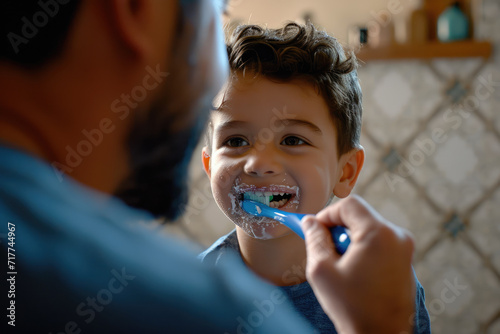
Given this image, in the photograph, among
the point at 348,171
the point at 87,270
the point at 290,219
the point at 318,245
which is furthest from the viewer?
the point at 348,171

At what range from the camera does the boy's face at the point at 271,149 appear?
61 cm

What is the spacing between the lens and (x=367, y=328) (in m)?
0.29

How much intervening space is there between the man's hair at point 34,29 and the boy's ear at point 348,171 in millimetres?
497

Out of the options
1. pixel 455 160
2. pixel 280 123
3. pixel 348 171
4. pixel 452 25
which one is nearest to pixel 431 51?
pixel 452 25

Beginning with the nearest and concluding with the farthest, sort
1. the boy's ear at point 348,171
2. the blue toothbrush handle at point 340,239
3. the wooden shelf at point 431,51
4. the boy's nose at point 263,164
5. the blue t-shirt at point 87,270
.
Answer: the blue t-shirt at point 87,270 < the blue toothbrush handle at point 340,239 < the boy's nose at point 263,164 < the boy's ear at point 348,171 < the wooden shelf at point 431,51

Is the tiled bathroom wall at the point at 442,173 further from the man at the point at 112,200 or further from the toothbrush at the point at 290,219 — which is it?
the man at the point at 112,200

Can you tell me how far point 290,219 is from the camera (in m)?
0.51

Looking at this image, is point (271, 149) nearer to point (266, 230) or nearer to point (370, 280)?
point (266, 230)

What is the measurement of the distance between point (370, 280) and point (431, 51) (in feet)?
4.26

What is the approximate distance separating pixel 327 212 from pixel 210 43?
0.15 m

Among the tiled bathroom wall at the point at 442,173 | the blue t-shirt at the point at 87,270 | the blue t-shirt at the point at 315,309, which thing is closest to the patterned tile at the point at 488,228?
the tiled bathroom wall at the point at 442,173

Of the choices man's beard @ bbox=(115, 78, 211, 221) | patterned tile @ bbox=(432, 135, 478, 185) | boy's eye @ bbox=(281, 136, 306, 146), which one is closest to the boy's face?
boy's eye @ bbox=(281, 136, 306, 146)

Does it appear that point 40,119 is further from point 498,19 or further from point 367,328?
→ point 498,19

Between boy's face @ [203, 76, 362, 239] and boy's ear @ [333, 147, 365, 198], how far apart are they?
0.19 ft
